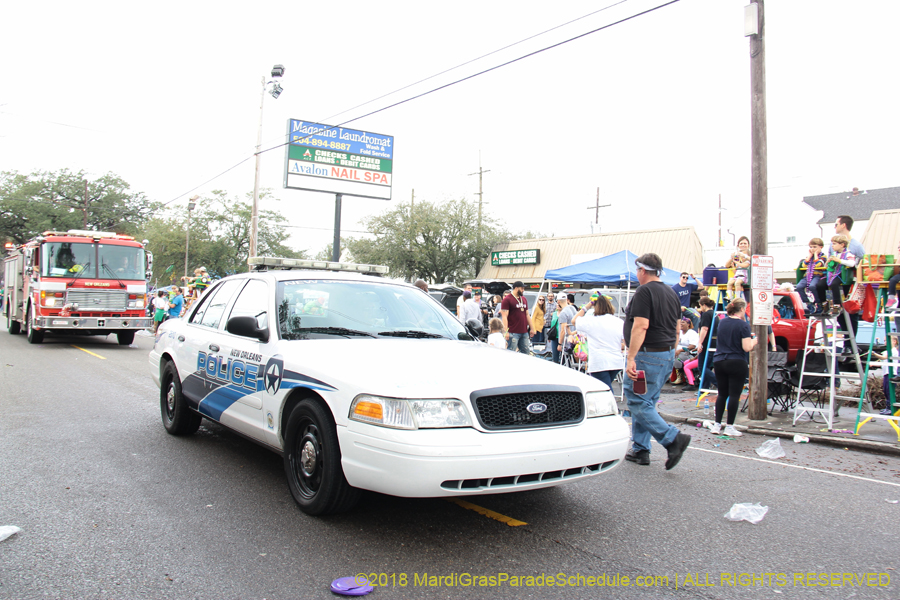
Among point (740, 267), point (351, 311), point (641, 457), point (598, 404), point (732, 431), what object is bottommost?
point (732, 431)

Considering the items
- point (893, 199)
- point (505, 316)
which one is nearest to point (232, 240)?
point (505, 316)

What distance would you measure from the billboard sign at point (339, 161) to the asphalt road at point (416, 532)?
20511 mm

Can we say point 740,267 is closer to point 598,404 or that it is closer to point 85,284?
point 598,404

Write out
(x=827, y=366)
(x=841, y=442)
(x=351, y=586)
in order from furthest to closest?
(x=827, y=366), (x=841, y=442), (x=351, y=586)

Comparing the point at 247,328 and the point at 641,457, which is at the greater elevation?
the point at 247,328

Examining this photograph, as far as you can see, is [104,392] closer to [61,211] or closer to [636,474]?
[636,474]

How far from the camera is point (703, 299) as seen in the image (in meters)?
10.1

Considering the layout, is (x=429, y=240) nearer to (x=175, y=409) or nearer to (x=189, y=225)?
(x=189, y=225)

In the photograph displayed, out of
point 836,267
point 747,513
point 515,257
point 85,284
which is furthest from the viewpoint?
point 515,257

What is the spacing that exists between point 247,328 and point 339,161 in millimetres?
22816

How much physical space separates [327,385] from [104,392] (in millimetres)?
6620

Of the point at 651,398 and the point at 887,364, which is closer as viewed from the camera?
the point at 651,398

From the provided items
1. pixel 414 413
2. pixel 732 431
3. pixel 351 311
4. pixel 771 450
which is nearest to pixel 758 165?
pixel 732 431

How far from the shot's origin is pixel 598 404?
Answer: 389cm
